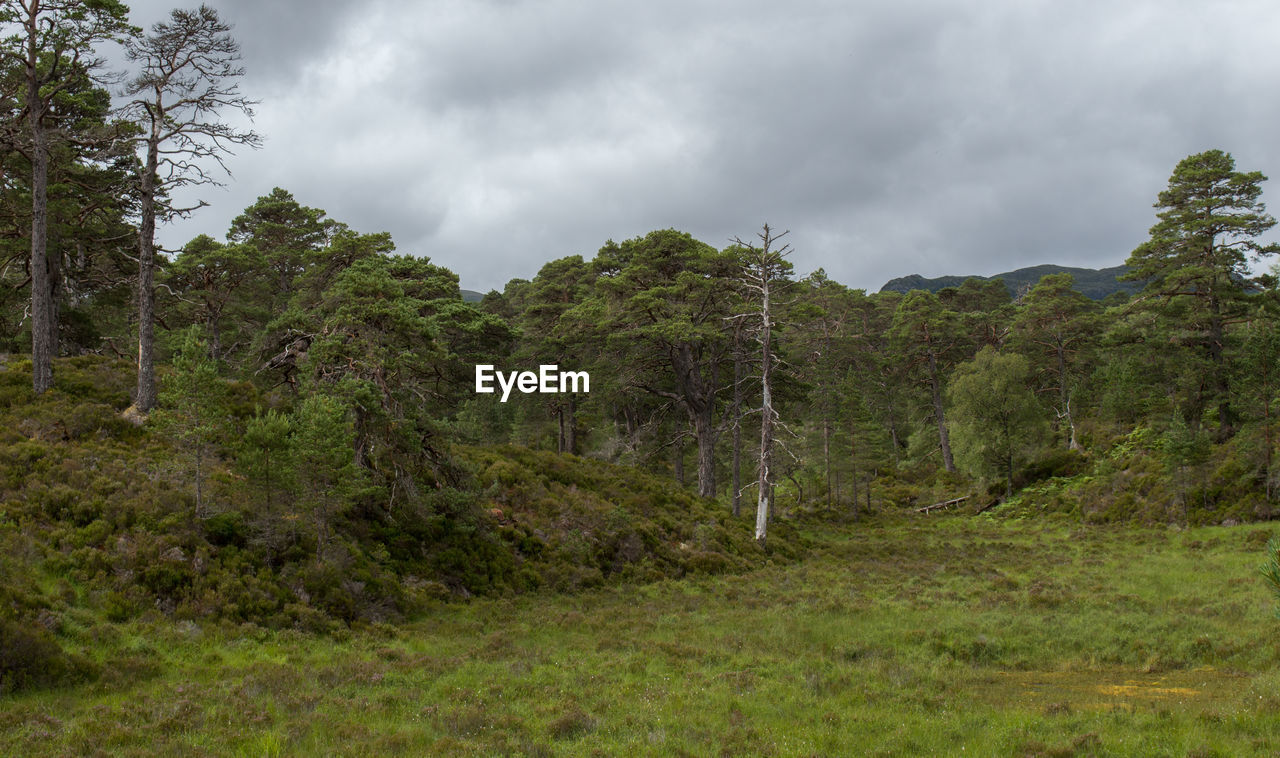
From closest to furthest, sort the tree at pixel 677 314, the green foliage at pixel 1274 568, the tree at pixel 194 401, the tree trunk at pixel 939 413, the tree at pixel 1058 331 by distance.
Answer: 1. the green foliage at pixel 1274 568
2. the tree at pixel 194 401
3. the tree at pixel 677 314
4. the tree at pixel 1058 331
5. the tree trunk at pixel 939 413

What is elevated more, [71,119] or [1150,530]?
[71,119]

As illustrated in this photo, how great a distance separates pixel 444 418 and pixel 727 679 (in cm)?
1274

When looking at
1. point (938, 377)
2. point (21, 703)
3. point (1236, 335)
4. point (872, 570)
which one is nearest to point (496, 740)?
point (21, 703)

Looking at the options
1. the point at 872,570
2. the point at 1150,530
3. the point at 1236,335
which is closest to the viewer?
the point at 872,570

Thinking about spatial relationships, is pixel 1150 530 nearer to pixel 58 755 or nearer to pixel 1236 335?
pixel 1236 335

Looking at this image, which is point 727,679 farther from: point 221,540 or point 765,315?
point 765,315

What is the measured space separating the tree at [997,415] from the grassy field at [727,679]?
78.6ft

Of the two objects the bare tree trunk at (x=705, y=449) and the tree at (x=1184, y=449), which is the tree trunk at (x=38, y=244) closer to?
the bare tree trunk at (x=705, y=449)

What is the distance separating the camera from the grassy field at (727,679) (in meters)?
8.98

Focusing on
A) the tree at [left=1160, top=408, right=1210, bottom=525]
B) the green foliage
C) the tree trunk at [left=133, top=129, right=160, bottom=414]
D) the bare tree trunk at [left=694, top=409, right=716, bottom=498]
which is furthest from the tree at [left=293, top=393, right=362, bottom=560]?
the tree at [left=1160, top=408, right=1210, bottom=525]

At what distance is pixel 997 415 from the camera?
4475cm

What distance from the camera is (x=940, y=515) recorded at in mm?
45312

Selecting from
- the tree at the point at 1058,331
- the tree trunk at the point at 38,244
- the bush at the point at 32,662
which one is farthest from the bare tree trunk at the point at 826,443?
the bush at the point at 32,662

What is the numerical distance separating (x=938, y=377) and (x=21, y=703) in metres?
58.0
